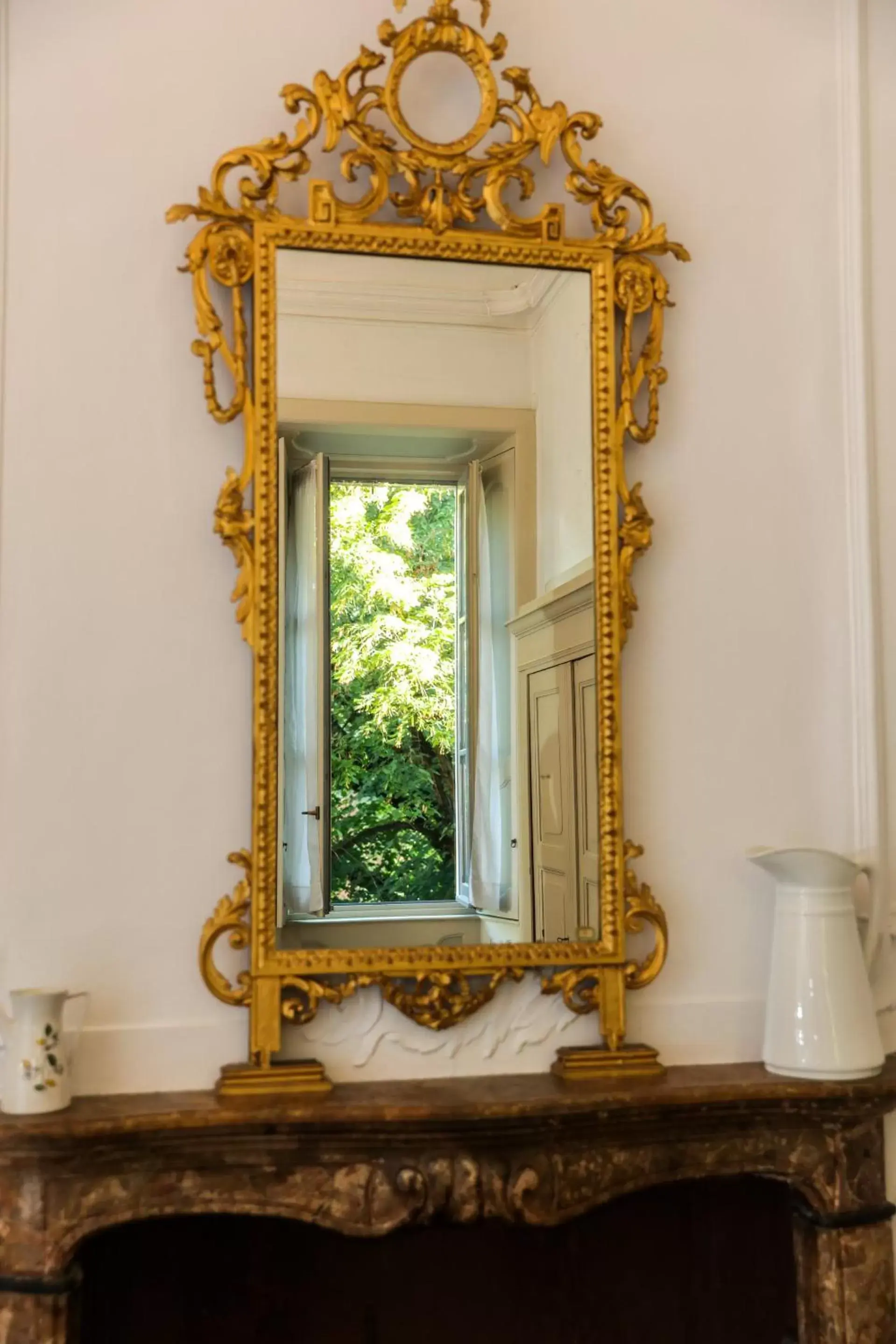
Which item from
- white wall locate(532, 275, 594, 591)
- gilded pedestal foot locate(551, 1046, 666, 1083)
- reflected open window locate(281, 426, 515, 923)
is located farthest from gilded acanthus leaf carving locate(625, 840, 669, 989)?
white wall locate(532, 275, 594, 591)

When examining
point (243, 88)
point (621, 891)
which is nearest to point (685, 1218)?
point (621, 891)

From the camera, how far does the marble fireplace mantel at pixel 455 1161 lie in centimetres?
195

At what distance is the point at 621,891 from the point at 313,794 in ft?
1.85

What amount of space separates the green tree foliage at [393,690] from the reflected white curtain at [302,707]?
0.04 m

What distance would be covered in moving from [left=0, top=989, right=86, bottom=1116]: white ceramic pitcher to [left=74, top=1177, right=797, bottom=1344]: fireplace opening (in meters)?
0.28

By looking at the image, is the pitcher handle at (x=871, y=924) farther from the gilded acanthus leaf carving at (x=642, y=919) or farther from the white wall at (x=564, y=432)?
the white wall at (x=564, y=432)

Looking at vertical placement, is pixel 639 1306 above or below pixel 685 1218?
below

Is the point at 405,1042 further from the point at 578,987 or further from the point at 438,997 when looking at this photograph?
the point at 578,987

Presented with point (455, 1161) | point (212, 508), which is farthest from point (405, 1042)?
point (212, 508)

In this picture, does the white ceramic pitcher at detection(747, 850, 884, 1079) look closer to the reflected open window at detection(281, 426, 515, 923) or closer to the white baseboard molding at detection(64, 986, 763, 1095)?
the white baseboard molding at detection(64, 986, 763, 1095)

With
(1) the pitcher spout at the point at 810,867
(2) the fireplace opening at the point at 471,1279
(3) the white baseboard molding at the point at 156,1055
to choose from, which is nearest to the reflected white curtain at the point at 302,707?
(3) the white baseboard molding at the point at 156,1055

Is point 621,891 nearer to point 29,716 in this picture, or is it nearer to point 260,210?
point 29,716

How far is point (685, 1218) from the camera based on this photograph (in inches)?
92.1

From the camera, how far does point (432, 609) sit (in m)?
2.25
